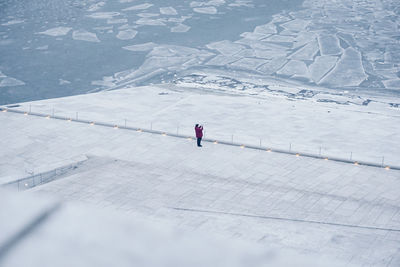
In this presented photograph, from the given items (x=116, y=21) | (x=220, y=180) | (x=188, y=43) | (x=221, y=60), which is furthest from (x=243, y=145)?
(x=116, y=21)

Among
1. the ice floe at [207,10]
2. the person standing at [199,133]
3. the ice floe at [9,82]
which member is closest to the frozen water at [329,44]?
the ice floe at [207,10]

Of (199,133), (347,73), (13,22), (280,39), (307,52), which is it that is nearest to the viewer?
(199,133)

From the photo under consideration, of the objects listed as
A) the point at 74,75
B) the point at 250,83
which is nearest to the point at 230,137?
the point at 250,83

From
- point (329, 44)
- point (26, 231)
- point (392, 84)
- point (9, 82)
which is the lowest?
point (392, 84)

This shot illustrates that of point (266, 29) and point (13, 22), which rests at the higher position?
point (13, 22)

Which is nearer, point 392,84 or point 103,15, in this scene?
point 392,84

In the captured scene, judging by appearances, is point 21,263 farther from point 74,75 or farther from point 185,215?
point 74,75

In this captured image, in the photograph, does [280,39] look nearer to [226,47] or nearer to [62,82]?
[226,47]
